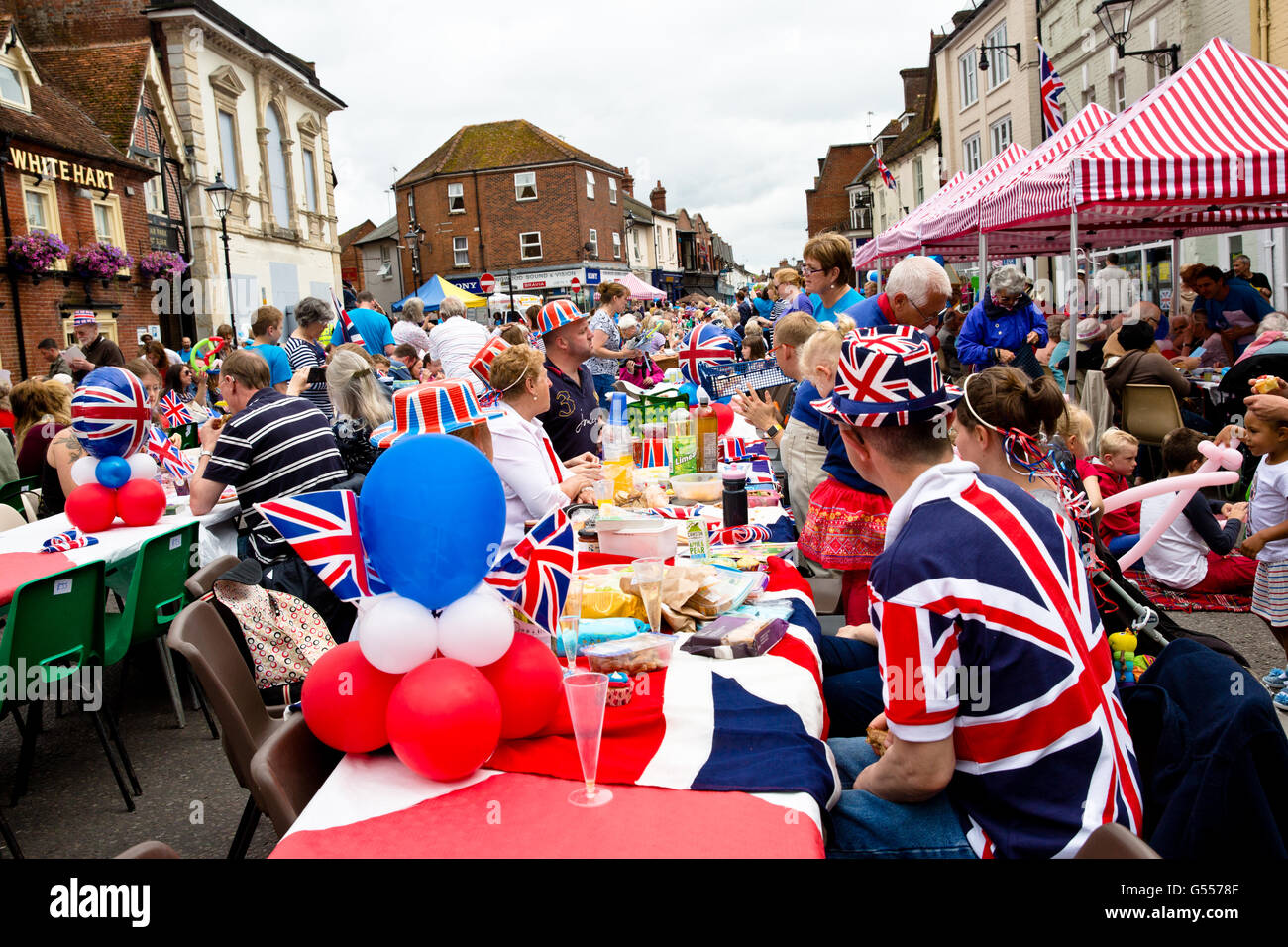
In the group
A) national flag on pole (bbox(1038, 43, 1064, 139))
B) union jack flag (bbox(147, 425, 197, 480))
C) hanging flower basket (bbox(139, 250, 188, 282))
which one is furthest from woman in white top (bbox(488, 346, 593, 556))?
hanging flower basket (bbox(139, 250, 188, 282))

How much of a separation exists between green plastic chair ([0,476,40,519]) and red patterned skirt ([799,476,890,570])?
5.78 m

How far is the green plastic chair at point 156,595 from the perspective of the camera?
4.18m

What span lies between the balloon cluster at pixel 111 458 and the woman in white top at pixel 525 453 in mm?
2127

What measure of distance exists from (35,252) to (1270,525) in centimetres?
1692

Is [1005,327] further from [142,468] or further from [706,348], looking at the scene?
[142,468]

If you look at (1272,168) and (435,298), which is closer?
(1272,168)

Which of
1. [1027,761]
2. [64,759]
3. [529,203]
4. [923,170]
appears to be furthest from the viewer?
[529,203]

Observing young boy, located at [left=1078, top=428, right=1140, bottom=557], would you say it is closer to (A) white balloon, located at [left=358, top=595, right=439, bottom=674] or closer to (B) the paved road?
(B) the paved road

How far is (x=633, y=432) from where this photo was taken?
5758mm

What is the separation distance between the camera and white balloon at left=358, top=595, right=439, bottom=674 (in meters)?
1.70

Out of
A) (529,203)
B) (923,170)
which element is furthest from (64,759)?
(529,203)

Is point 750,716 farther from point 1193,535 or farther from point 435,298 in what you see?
point 435,298

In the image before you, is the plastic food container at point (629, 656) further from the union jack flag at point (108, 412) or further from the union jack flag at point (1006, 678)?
the union jack flag at point (108, 412)
